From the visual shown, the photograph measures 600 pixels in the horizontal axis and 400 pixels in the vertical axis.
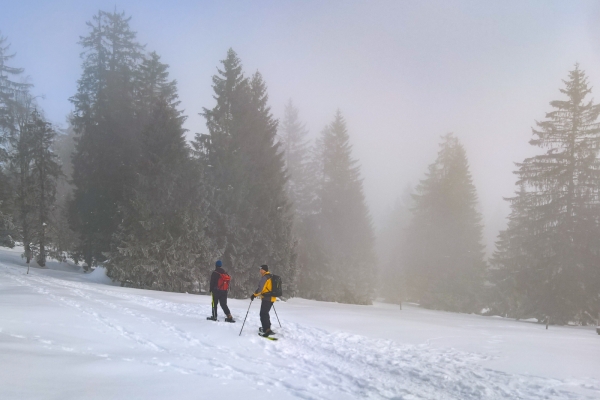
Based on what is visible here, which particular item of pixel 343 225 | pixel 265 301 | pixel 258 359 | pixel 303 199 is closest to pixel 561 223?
pixel 265 301

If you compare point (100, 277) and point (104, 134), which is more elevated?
point (104, 134)

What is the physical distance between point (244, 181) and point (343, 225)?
19.0 m

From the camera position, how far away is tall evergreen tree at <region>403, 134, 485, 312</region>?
115 ft

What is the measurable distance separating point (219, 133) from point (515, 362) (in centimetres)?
2106

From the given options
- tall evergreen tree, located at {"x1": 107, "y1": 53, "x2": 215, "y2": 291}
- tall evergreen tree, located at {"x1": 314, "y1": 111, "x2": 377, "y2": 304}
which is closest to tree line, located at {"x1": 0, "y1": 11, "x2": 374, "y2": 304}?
tall evergreen tree, located at {"x1": 107, "y1": 53, "x2": 215, "y2": 291}

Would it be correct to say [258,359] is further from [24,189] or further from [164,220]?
[24,189]

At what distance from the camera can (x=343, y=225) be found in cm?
4200

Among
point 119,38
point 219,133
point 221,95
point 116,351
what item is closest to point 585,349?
point 116,351

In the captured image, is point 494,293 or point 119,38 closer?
point 494,293

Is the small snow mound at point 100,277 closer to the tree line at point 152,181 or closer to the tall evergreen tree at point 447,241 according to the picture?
→ the tree line at point 152,181

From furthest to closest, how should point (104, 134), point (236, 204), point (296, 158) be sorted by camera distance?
1. point (296, 158)
2. point (104, 134)
3. point (236, 204)

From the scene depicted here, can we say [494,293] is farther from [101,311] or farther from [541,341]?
[101,311]

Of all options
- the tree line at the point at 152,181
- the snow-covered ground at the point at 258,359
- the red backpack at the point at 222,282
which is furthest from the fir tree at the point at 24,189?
the red backpack at the point at 222,282

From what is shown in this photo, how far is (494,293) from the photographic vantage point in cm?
2861
